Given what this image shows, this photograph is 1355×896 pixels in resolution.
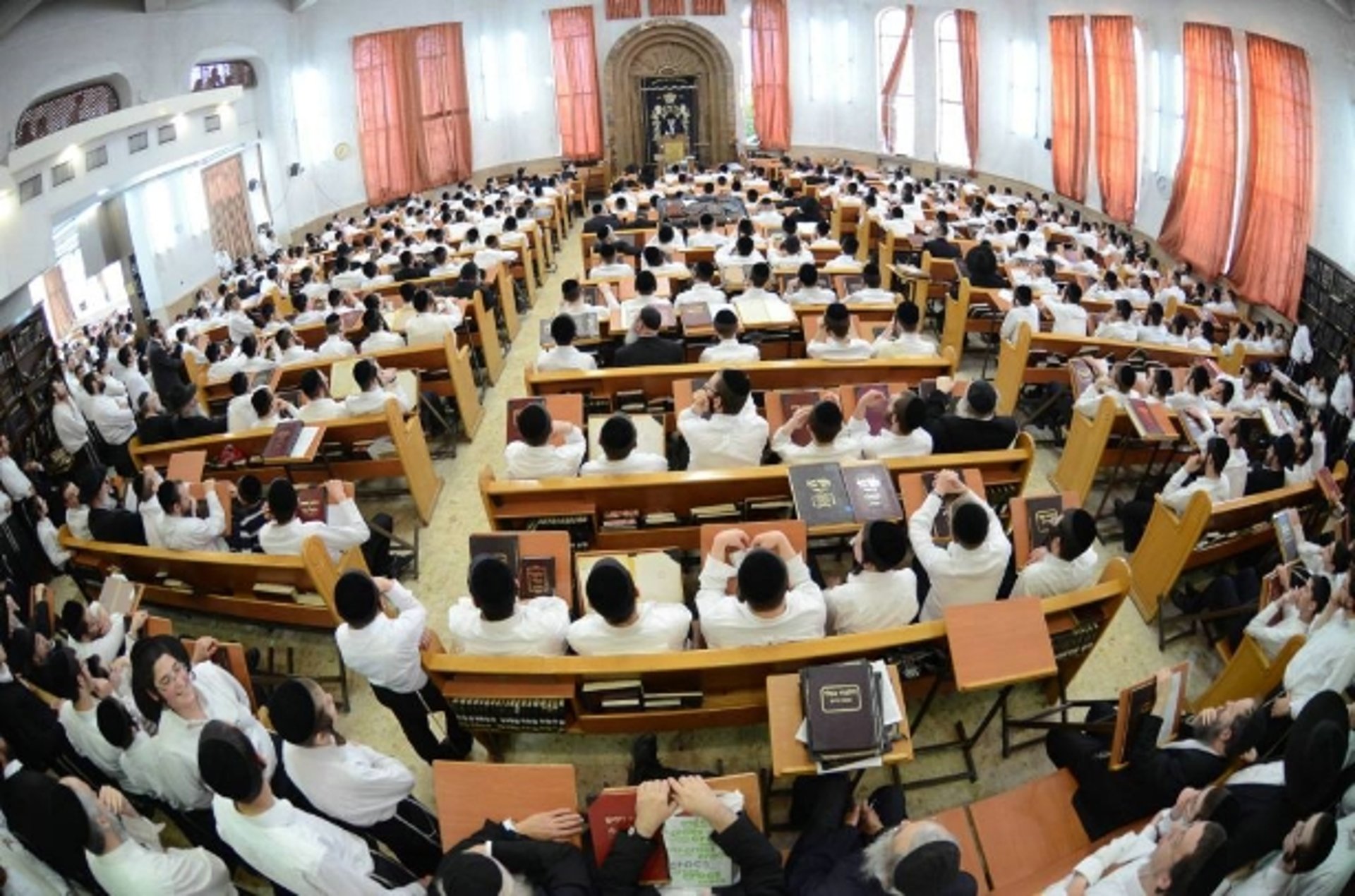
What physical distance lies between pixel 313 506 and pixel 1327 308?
34.7ft

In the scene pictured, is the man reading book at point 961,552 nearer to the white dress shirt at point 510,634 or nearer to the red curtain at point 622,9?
the white dress shirt at point 510,634

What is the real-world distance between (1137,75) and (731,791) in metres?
14.8

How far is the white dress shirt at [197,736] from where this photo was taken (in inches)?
142

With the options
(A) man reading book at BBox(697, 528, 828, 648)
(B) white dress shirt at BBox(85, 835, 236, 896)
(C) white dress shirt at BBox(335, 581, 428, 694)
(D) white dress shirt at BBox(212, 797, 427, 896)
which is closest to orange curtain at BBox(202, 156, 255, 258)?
(C) white dress shirt at BBox(335, 581, 428, 694)

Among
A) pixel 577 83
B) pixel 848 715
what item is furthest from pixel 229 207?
pixel 848 715

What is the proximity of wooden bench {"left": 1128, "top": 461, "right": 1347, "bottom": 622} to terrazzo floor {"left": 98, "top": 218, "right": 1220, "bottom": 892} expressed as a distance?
9.6 inches

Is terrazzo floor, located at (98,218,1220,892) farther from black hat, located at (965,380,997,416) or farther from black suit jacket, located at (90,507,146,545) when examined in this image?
black hat, located at (965,380,997,416)

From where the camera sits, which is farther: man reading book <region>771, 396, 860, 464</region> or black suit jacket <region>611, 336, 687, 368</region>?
black suit jacket <region>611, 336, 687, 368</region>

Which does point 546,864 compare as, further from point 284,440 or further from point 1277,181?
point 1277,181

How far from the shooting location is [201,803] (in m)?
3.78

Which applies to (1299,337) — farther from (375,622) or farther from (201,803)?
(201,803)

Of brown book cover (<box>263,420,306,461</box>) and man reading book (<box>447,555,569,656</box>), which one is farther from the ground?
brown book cover (<box>263,420,306,461</box>)

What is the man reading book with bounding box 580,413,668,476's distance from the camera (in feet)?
16.9

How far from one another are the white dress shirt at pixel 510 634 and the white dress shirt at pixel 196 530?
236 centimetres
